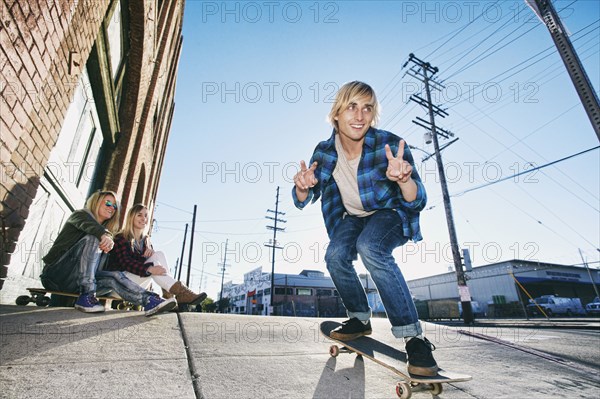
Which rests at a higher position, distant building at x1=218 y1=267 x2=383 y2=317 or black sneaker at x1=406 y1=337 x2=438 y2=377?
distant building at x1=218 y1=267 x2=383 y2=317

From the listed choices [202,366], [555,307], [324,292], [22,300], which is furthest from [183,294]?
[324,292]

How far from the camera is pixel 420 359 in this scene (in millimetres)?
1603

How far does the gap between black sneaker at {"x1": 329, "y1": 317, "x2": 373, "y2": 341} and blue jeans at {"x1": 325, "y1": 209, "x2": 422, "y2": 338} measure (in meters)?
0.06

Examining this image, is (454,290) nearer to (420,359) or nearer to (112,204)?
(420,359)

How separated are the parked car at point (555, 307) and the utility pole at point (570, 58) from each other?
27.5m

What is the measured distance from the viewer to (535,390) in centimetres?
174

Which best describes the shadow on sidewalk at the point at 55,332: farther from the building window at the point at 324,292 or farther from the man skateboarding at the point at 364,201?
the building window at the point at 324,292

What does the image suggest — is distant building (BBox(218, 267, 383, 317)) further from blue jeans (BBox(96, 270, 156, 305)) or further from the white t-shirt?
the white t-shirt

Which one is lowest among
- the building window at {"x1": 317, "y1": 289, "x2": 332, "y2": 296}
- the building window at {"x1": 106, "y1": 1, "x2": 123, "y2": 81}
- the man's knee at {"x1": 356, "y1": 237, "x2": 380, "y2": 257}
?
the man's knee at {"x1": 356, "y1": 237, "x2": 380, "y2": 257}

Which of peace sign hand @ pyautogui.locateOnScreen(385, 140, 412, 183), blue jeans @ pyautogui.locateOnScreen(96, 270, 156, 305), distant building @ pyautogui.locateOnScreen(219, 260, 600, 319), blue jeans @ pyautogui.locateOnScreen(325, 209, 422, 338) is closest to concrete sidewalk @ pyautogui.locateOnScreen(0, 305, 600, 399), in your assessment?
blue jeans @ pyautogui.locateOnScreen(325, 209, 422, 338)

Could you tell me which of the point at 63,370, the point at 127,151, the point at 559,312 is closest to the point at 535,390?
the point at 63,370

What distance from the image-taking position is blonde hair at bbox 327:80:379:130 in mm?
2283

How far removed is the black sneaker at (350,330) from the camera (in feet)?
6.97

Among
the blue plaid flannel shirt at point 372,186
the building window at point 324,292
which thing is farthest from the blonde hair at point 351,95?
the building window at point 324,292
